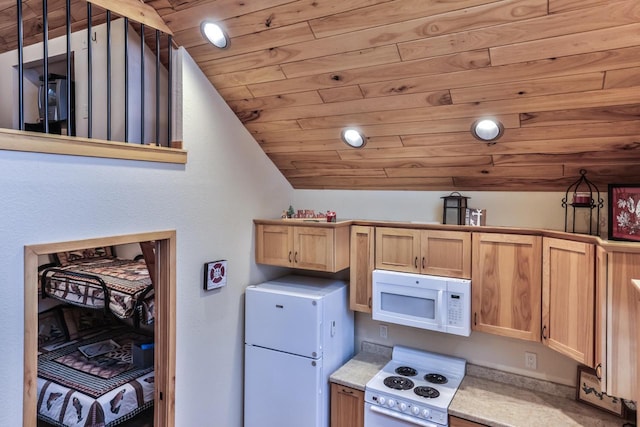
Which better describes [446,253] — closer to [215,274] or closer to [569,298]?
[569,298]

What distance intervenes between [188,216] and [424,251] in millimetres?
1610

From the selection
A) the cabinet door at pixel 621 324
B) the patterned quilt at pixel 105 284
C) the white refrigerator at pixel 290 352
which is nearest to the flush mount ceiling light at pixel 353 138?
the white refrigerator at pixel 290 352

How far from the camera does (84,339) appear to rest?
13.6 feet

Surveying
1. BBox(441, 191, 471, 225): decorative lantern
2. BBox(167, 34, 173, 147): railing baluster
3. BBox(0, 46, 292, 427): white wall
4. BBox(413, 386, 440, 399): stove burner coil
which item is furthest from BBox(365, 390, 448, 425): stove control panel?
BBox(167, 34, 173, 147): railing baluster

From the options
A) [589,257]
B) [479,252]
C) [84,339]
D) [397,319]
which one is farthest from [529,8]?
[84,339]

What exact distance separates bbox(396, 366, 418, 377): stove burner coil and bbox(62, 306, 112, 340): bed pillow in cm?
339

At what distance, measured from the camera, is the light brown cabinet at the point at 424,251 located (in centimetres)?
268

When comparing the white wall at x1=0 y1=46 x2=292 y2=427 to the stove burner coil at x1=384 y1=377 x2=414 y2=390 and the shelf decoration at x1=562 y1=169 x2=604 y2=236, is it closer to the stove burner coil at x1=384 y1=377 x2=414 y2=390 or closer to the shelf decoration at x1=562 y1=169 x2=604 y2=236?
the stove burner coil at x1=384 y1=377 x2=414 y2=390

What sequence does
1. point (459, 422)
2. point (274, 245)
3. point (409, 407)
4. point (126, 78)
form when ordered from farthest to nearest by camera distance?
point (274, 245) → point (409, 407) → point (459, 422) → point (126, 78)

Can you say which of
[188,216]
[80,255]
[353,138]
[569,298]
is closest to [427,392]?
[569,298]

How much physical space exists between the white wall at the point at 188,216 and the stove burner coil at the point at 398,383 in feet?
3.74

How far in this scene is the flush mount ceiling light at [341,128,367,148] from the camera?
276 centimetres

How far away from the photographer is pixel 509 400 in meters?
2.57

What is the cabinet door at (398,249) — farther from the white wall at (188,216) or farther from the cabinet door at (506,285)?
the white wall at (188,216)
